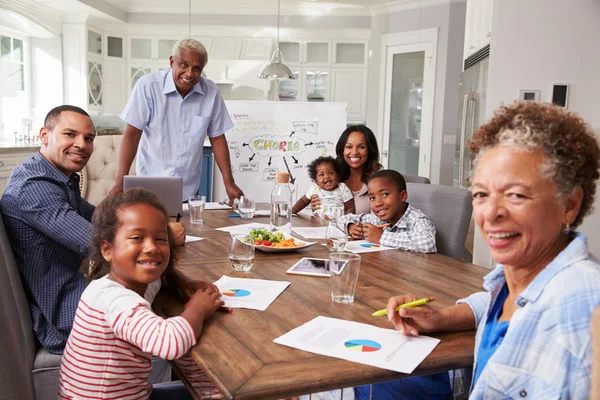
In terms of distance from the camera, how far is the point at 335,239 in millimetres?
2082

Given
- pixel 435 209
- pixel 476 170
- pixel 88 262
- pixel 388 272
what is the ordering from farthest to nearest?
pixel 435 209, pixel 388 272, pixel 88 262, pixel 476 170

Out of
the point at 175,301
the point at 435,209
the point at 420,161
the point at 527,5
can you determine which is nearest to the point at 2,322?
the point at 175,301

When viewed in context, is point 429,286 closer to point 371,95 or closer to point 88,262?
point 88,262

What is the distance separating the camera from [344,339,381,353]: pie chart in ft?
3.65

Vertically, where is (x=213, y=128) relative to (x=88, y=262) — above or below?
above

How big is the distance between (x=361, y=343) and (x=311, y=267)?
0.63m

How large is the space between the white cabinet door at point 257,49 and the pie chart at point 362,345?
7.20 meters

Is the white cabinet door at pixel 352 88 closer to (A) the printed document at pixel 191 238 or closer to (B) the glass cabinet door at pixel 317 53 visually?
(B) the glass cabinet door at pixel 317 53

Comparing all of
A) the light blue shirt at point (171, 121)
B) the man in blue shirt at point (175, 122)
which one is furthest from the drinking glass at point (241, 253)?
the light blue shirt at point (171, 121)

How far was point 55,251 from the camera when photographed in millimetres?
1683

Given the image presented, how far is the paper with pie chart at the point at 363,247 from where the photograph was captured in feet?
6.77

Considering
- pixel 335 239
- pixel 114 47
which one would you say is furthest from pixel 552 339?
pixel 114 47

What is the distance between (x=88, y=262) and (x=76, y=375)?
304 mm

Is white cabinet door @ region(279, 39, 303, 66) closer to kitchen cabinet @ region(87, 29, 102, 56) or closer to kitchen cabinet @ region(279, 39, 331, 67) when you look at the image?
kitchen cabinet @ region(279, 39, 331, 67)
